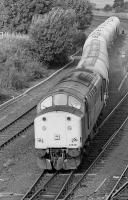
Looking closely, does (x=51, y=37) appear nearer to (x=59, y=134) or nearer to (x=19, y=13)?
(x=19, y=13)

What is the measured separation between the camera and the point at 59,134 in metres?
16.5

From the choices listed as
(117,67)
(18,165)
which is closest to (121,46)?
(117,67)

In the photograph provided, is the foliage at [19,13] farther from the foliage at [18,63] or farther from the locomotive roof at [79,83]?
the locomotive roof at [79,83]

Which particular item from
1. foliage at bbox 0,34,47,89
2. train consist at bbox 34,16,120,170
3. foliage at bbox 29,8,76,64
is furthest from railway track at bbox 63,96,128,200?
foliage at bbox 29,8,76,64

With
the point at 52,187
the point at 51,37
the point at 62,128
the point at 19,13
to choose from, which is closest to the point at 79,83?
the point at 62,128

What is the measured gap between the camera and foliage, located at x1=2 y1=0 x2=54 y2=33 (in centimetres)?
4997

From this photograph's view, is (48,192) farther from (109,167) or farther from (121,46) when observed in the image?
(121,46)

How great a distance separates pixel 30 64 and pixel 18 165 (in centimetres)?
2074

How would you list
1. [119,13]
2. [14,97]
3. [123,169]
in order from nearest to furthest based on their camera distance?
[123,169] → [14,97] → [119,13]

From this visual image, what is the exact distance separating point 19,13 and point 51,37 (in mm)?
9854

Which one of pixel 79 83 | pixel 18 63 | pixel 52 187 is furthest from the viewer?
pixel 18 63

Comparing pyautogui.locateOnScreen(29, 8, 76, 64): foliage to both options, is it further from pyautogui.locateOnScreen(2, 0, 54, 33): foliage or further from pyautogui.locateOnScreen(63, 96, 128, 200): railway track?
pyautogui.locateOnScreen(63, 96, 128, 200): railway track

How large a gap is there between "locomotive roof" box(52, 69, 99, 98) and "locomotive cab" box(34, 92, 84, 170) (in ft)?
3.28

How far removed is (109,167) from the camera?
696 inches
